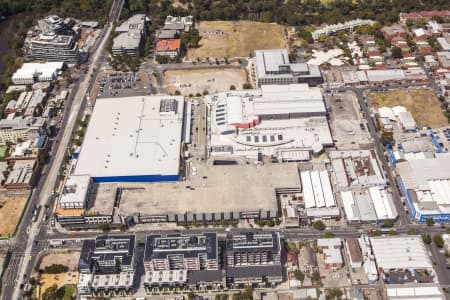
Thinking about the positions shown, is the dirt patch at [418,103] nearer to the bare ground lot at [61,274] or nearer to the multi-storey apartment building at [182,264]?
the multi-storey apartment building at [182,264]

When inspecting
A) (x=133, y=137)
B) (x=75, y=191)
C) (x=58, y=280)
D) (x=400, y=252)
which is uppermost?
(x=133, y=137)

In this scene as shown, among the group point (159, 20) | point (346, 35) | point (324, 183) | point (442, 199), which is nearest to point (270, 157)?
point (324, 183)

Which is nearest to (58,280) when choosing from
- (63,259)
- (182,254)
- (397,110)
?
(63,259)

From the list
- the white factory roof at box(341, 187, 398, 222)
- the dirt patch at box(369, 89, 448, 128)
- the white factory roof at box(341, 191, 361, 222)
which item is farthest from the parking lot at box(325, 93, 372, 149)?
the white factory roof at box(341, 191, 361, 222)

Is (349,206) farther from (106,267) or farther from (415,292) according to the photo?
(106,267)

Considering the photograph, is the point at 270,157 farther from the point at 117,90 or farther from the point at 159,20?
the point at 159,20

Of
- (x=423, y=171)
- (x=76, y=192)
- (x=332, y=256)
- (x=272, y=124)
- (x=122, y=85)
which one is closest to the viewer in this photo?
(x=332, y=256)
